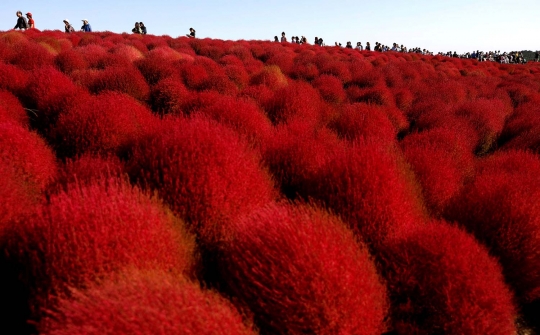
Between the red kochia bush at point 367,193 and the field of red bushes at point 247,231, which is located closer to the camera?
the field of red bushes at point 247,231

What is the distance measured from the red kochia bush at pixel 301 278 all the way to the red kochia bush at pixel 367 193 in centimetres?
44

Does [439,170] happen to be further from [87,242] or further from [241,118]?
[87,242]

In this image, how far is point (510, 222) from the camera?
7.81 feet

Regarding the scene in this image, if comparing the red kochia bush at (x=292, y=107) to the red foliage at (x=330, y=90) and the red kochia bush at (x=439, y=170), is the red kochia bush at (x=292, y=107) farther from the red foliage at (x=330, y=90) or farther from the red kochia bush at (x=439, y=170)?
the red foliage at (x=330, y=90)

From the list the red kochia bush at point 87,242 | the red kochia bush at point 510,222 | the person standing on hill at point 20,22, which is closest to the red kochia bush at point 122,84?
the red kochia bush at point 87,242

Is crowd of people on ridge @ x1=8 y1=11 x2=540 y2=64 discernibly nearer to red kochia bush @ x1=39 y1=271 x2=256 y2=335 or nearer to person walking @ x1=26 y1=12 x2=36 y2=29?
person walking @ x1=26 y1=12 x2=36 y2=29

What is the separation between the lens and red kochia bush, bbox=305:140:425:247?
226cm

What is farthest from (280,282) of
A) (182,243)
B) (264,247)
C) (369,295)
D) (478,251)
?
(478,251)

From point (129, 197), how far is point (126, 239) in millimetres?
233

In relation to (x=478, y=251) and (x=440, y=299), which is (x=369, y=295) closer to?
(x=440, y=299)

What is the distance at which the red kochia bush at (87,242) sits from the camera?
156 centimetres

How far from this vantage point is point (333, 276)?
1625mm

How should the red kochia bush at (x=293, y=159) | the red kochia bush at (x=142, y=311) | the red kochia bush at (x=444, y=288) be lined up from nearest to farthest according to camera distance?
the red kochia bush at (x=142, y=311) < the red kochia bush at (x=444, y=288) < the red kochia bush at (x=293, y=159)

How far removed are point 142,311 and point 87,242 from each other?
0.48 metres
